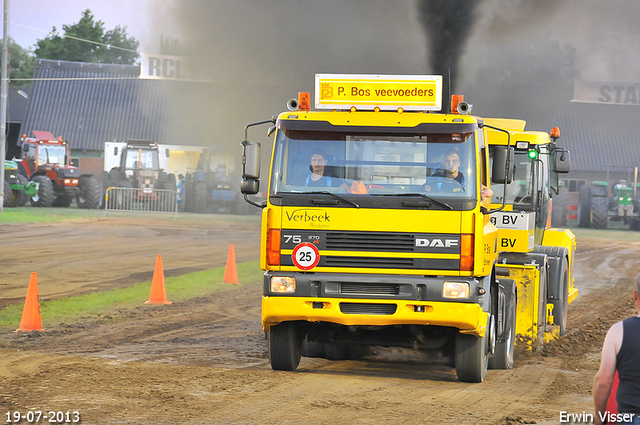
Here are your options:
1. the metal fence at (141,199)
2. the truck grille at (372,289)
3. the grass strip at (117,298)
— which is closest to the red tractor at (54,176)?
the metal fence at (141,199)

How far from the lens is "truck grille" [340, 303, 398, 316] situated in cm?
688

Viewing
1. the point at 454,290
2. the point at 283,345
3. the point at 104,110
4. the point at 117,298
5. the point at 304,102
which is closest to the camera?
the point at 454,290

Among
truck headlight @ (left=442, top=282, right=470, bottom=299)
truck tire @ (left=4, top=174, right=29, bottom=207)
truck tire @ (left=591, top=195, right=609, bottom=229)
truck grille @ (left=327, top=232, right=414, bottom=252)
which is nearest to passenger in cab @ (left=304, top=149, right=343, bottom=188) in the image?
truck grille @ (left=327, top=232, right=414, bottom=252)

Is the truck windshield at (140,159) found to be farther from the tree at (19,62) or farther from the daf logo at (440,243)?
the tree at (19,62)

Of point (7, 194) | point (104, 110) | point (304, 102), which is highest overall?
point (104, 110)

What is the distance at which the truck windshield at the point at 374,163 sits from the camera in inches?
275

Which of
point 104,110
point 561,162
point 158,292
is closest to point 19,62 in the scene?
point 104,110

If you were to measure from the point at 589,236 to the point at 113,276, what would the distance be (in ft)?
69.7

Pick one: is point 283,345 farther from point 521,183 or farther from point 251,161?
point 521,183

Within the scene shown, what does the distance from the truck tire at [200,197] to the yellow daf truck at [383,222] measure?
28841 millimetres

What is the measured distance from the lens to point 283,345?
7.44m

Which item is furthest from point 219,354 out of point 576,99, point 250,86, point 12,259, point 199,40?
point 576,99

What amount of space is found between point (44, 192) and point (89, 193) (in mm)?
1891

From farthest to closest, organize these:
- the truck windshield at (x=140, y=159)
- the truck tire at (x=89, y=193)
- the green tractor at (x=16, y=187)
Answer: the truck windshield at (x=140, y=159)
the truck tire at (x=89, y=193)
the green tractor at (x=16, y=187)
